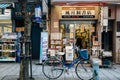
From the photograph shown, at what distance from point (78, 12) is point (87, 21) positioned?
105 cm

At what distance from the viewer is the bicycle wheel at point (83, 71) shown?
14445mm

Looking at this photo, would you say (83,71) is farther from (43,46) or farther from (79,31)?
(79,31)

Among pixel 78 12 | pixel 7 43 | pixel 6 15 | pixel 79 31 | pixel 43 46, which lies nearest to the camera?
pixel 43 46

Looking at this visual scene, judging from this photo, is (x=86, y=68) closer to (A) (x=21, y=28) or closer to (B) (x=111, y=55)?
(B) (x=111, y=55)

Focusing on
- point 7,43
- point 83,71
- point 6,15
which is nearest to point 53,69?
point 83,71

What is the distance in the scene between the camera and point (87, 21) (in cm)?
2262

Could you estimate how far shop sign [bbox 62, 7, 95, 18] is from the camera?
22000mm

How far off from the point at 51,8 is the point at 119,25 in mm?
4838

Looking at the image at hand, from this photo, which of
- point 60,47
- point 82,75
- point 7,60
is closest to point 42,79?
point 82,75

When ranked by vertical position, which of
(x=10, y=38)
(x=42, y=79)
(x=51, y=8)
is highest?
(x=51, y=8)

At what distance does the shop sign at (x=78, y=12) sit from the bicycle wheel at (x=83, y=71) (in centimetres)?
778

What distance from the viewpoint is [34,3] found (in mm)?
23016

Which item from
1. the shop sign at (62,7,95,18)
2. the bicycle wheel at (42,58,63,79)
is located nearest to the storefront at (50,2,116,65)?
the shop sign at (62,7,95,18)

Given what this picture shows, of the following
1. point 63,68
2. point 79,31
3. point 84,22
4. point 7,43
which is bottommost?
point 63,68
